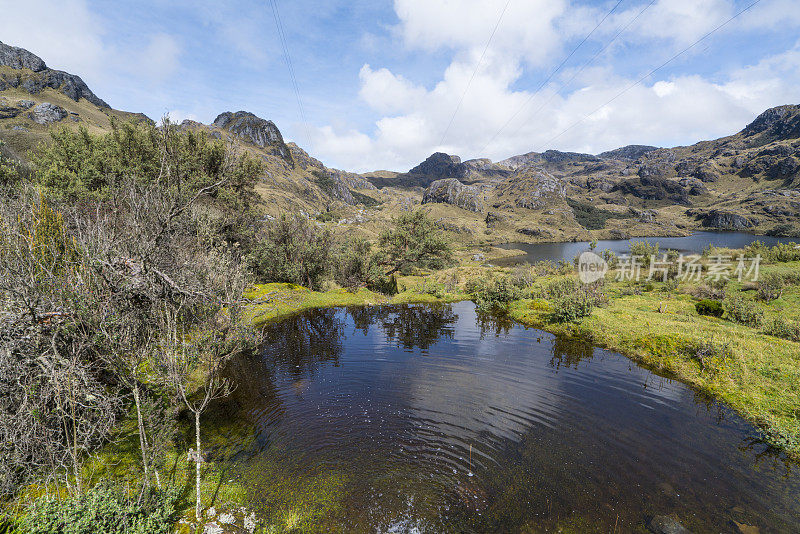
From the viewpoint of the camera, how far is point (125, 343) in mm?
8219

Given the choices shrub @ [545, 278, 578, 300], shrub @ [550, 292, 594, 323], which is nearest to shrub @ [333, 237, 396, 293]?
shrub @ [545, 278, 578, 300]

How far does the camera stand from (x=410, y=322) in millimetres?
29641

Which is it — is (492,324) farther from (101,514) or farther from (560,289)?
(101,514)

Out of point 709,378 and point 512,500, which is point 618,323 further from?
point 512,500

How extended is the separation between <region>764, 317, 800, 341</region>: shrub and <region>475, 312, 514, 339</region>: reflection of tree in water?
17.1 meters

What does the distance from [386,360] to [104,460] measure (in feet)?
45.4

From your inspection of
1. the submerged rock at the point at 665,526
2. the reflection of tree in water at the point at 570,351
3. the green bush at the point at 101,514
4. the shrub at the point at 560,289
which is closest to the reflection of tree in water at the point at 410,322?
the reflection of tree in water at the point at 570,351

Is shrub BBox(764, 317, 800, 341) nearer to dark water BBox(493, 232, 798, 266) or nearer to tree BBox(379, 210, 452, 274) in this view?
tree BBox(379, 210, 452, 274)

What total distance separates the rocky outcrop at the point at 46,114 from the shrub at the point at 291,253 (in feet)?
743

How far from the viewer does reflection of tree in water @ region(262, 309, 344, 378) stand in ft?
65.3

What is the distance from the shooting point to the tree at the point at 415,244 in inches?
1837

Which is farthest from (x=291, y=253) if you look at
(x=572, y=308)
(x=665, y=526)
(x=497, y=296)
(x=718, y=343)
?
(x=718, y=343)

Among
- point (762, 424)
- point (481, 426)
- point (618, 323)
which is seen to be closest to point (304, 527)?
point (481, 426)

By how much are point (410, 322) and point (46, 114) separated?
26044 cm
